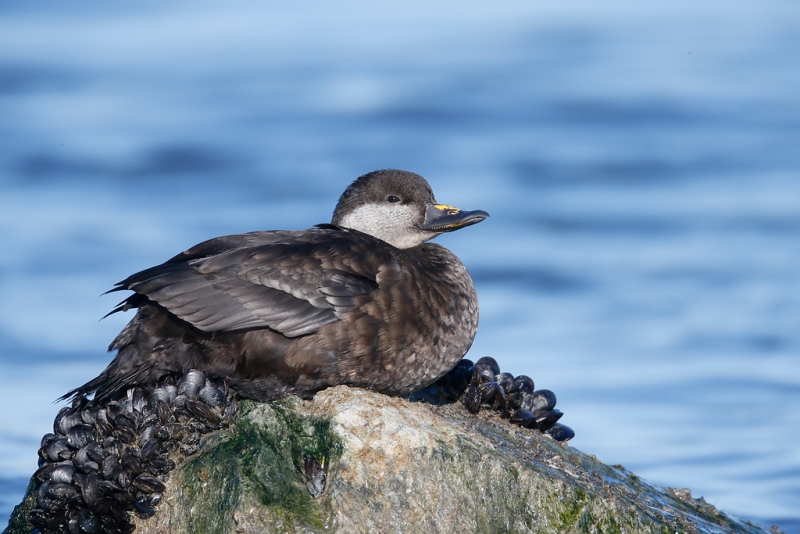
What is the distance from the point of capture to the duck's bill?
261 inches

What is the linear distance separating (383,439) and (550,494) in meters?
0.88

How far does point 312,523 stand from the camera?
4.36 meters

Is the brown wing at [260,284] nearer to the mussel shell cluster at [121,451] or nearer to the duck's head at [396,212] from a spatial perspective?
the mussel shell cluster at [121,451]

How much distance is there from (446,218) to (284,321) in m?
1.89

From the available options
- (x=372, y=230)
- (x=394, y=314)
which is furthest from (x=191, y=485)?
(x=372, y=230)

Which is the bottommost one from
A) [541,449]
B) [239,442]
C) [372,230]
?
[239,442]

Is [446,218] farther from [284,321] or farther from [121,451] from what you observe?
[121,451]

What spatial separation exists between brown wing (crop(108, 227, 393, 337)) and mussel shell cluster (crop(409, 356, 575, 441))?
3.33 ft

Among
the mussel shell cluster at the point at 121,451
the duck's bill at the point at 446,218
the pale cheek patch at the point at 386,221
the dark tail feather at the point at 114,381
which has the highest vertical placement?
the duck's bill at the point at 446,218

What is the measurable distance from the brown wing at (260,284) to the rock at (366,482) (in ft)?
1.51

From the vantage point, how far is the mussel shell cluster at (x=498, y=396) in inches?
236

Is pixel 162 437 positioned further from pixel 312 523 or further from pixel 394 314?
pixel 394 314

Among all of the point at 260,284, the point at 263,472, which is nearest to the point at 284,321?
the point at 260,284

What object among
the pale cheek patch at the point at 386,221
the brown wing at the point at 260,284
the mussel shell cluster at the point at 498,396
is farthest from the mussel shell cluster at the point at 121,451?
the pale cheek patch at the point at 386,221
